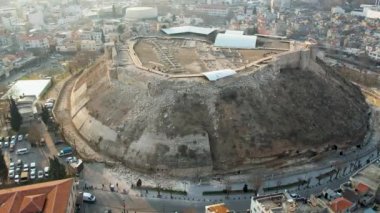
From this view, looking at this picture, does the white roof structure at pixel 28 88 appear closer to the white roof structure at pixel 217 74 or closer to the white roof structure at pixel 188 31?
the white roof structure at pixel 188 31

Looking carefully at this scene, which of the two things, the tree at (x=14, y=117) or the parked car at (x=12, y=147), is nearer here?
the parked car at (x=12, y=147)

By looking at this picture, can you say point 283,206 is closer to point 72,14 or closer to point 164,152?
point 164,152

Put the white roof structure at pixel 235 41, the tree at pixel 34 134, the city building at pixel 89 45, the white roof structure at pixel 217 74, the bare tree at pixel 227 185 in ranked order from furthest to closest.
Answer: the city building at pixel 89 45 → the white roof structure at pixel 235 41 → the tree at pixel 34 134 → the white roof structure at pixel 217 74 → the bare tree at pixel 227 185

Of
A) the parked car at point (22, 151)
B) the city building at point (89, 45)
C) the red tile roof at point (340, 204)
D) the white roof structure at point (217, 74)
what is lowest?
the parked car at point (22, 151)

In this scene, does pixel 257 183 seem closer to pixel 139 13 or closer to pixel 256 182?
pixel 256 182

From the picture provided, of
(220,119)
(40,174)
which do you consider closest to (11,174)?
(40,174)

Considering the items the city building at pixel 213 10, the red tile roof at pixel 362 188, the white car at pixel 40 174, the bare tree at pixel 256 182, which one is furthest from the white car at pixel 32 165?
the city building at pixel 213 10

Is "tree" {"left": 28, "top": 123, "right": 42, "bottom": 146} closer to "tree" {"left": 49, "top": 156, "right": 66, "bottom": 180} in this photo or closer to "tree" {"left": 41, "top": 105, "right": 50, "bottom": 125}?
"tree" {"left": 41, "top": 105, "right": 50, "bottom": 125}
